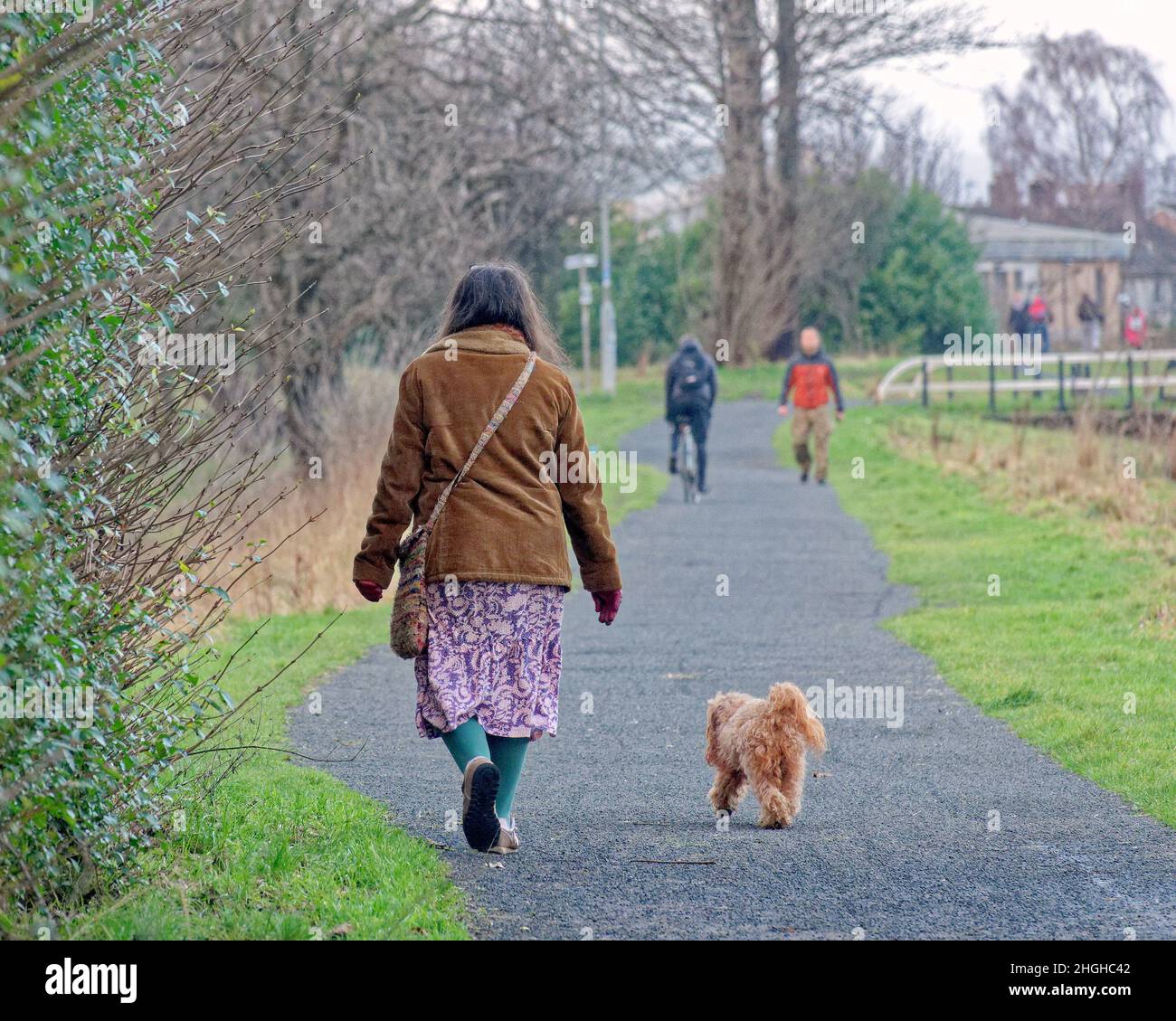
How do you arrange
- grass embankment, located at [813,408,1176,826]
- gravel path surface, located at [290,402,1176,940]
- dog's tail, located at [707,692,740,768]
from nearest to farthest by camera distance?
gravel path surface, located at [290,402,1176,940], dog's tail, located at [707,692,740,768], grass embankment, located at [813,408,1176,826]

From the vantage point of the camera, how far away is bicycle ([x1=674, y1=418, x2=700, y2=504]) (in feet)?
63.8

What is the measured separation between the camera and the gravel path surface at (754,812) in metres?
4.87

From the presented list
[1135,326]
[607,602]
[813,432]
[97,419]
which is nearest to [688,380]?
[813,432]

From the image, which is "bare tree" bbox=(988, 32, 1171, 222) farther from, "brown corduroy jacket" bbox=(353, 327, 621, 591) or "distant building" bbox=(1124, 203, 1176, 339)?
"brown corduroy jacket" bbox=(353, 327, 621, 591)

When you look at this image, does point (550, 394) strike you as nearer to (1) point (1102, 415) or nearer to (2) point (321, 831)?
(2) point (321, 831)

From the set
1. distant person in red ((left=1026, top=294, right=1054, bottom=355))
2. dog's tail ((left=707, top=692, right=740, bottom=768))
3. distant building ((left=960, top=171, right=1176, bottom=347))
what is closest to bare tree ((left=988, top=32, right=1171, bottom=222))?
distant building ((left=960, top=171, right=1176, bottom=347))

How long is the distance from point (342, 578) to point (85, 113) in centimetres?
900

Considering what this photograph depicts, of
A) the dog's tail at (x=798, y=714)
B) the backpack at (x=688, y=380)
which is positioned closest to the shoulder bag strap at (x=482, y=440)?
the dog's tail at (x=798, y=714)

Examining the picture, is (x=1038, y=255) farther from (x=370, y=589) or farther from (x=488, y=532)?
(x=370, y=589)

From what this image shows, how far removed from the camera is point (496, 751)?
18.2 feet

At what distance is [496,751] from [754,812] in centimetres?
139

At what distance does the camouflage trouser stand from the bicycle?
5.09 ft

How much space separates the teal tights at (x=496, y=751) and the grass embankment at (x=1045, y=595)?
2.56m
